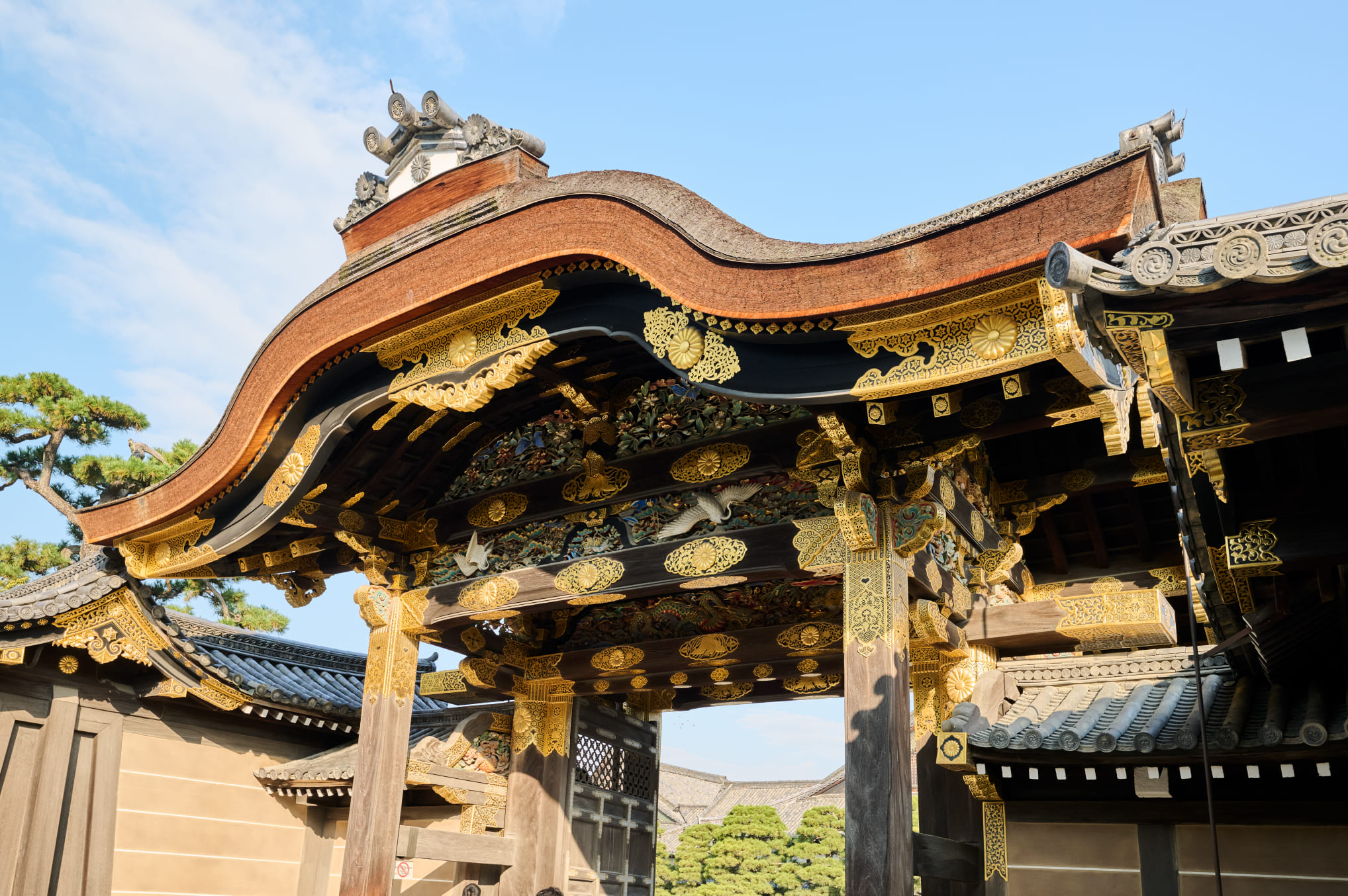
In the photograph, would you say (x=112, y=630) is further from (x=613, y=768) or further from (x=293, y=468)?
(x=613, y=768)

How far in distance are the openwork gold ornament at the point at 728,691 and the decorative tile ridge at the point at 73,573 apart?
540 cm

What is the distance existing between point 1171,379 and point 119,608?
896 centimetres

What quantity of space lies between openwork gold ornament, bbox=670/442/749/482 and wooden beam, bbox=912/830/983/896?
248 centimetres

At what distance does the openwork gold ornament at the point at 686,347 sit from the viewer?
6.04 meters

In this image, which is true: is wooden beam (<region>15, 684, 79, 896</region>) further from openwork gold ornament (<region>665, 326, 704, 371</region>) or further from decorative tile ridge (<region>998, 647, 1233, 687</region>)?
decorative tile ridge (<region>998, 647, 1233, 687</region>)

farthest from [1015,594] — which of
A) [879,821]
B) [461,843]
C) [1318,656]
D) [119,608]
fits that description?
[119,608]

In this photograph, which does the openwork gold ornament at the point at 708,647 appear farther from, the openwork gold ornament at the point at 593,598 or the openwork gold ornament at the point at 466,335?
the openwork gold ornament at the point at 466,335

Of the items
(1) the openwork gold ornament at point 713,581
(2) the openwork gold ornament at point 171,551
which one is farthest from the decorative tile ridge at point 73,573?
(1) the openwork gold ornament at point 713,581

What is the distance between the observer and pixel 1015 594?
8266 millimetres

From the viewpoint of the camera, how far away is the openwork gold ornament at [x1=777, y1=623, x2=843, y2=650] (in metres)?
8.39

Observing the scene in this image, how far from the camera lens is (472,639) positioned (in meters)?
9.28

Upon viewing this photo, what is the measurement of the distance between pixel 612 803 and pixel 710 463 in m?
4.42

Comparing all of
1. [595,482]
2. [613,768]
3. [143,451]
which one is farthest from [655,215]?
[143,451]

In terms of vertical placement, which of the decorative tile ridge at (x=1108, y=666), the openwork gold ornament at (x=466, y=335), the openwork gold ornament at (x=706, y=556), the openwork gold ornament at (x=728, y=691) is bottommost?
the decorative tile ridge at (x=1108, y=666)
